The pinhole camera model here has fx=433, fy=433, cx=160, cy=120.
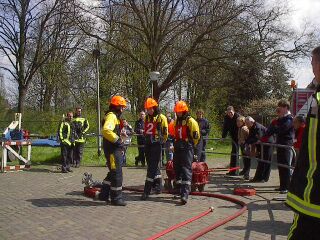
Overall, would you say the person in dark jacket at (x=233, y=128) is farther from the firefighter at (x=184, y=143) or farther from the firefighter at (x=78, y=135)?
the firefighter at (x=78, y=135)

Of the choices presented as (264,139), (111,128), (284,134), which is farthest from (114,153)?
(264,139)

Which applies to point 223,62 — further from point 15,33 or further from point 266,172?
point 266,172

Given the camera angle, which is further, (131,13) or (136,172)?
(131,13)

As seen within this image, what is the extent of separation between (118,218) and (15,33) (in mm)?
23319

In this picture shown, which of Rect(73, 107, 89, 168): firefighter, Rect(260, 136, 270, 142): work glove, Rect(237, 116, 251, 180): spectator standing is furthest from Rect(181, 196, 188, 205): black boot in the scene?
Rect(73, 107, 89, 168): firefighter

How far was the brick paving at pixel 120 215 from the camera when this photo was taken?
→ 20.0 feet

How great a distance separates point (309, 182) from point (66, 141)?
1149 centimetres

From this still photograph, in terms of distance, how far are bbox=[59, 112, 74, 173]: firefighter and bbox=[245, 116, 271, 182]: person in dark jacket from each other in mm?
5548

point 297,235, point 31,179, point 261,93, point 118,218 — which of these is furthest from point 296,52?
point 297,235

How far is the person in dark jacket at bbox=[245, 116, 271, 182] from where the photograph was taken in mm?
10539

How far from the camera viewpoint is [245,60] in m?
24.8

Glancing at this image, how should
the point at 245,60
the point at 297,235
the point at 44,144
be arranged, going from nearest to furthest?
1. the point at 297,235
2. the point at 44,144
3. the point at 245,60

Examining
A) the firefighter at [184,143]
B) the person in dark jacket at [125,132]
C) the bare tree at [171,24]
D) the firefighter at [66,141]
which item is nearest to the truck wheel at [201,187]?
the firefighter at [184,143]

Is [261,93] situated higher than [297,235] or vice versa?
[261,93]
